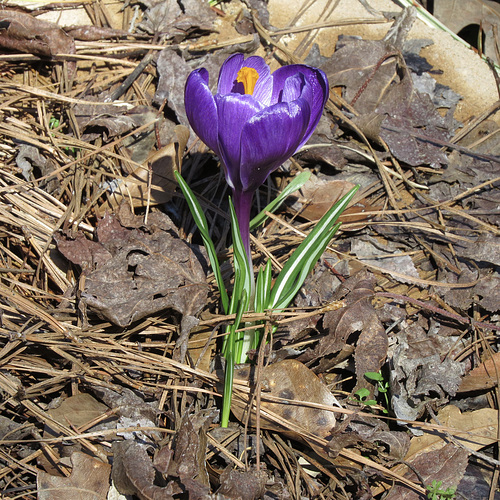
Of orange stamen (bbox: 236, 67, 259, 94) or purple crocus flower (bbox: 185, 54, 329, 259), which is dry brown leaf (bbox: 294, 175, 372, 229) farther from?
orange stamen (bbox: 236, 67, 259, 94)

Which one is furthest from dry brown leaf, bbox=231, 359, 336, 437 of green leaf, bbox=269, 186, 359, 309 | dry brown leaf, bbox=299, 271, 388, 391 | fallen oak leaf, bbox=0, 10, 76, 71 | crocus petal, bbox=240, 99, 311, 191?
fallen oak leaf, bbox=0, 10, 76, 71

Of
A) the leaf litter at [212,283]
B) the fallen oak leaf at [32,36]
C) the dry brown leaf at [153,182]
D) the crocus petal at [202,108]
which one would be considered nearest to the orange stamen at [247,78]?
the crocus petal at [202,108]

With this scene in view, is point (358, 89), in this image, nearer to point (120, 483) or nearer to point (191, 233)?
point (191, 233)

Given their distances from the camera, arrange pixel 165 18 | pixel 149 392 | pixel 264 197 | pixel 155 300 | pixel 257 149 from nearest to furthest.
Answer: pixel 257 149 < pixel 149 392 < pixel 155 300 < pixel 264 197 < pixel 165 18

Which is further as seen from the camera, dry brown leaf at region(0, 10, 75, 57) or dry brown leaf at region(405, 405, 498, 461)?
dry brown leaf at region(0, 10, 75, 57)

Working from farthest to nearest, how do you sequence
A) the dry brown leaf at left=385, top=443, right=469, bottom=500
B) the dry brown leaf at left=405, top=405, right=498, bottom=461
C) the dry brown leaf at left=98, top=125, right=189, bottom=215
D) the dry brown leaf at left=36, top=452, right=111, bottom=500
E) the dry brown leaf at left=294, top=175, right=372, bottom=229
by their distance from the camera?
the dry brown leaf at left=294, top=175, right=372, bottom=229
the dry brown leaf at left=98, top=125, right=189, bottom=215
the dry brown leaf at left=405, top=405, right=498, bottom=461
the dry brown leaf at left=385, top=443, right=469, bottom=500
the dry brown leaf at left=36, top=452, right=111, bottom=500

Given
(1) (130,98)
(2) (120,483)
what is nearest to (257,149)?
(2) (120,483)

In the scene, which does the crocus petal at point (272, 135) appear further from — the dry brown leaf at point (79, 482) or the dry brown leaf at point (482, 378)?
the dry brown leaf at point (482, 378)
